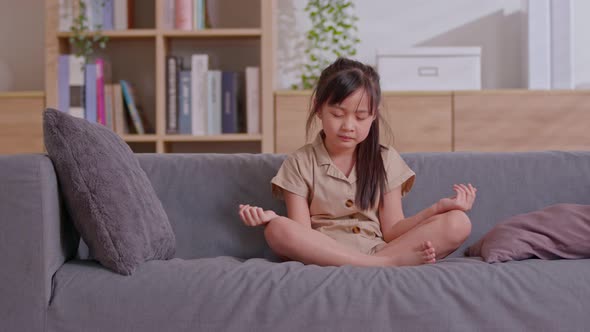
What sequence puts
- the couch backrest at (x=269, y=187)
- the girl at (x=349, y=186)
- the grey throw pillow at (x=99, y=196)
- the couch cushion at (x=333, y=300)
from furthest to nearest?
the couch backrest at (x=269, y=187)
the girl at (x=349, y=186)
the grey throw pillow at (x=99, y=196)
the couch cushion at (x=333, y=300)

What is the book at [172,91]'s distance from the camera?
3.35m

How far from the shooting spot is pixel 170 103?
132 inches

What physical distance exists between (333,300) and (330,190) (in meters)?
0.51

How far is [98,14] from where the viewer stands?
334 cm

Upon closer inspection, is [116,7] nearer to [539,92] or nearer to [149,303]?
[539,92]

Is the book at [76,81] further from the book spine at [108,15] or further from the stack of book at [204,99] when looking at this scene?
the stack of book at [204,99]

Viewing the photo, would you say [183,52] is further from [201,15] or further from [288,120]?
[288,120]

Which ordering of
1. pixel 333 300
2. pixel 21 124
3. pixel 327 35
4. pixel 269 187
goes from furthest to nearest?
pixel 327 35, pixel 21 124, pixel 269 187, pixel 333 300

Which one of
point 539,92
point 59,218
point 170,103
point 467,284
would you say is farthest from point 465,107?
point 59,218

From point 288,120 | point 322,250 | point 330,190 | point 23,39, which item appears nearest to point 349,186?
point 330,190

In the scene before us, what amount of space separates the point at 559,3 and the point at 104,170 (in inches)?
97.3

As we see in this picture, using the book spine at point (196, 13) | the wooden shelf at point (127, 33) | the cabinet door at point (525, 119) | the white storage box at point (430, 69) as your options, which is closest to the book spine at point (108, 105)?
the wooden shelf at point (127, 33)

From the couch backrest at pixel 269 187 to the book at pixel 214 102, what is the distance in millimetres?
1364

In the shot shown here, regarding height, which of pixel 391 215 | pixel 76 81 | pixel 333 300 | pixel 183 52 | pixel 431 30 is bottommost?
pixel 333 300
